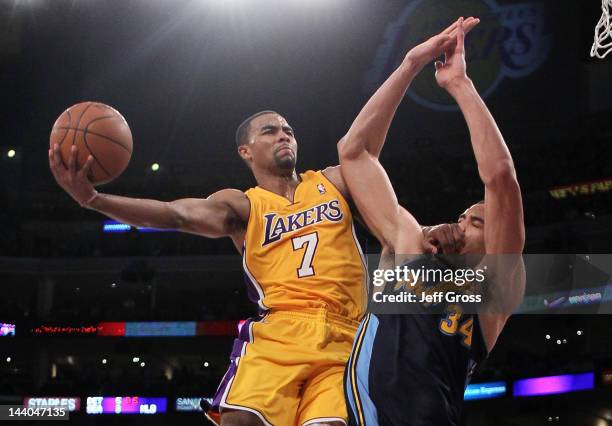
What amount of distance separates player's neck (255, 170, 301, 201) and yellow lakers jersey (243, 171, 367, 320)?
9cm

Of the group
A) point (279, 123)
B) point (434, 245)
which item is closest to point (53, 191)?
point (279, 123)

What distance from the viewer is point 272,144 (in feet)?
13.2

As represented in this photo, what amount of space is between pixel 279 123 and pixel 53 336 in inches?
673

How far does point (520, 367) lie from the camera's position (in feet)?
51.0

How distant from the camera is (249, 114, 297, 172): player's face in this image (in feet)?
13.1

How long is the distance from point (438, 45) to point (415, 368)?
1.35m

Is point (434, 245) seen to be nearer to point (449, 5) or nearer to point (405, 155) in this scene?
point (449, 5)

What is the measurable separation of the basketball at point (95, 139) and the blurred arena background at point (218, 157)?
12.7m

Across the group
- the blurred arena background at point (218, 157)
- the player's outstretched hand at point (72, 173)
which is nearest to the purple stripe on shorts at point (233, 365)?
the player's outstretched hand at point (72, 173)

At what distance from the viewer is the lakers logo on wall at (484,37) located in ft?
57.0

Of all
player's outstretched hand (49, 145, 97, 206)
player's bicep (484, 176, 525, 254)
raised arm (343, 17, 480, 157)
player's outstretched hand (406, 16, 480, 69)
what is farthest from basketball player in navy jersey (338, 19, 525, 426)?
player's outstretched hand (49, 145, 97, 206)

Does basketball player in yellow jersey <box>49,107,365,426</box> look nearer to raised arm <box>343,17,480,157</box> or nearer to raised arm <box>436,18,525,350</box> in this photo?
raised arm <box>343,17,480,157</box>

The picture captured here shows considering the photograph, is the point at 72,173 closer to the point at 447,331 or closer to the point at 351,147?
the point at 351,147

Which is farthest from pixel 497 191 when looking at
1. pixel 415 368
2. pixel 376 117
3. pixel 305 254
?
pixel 305 254
